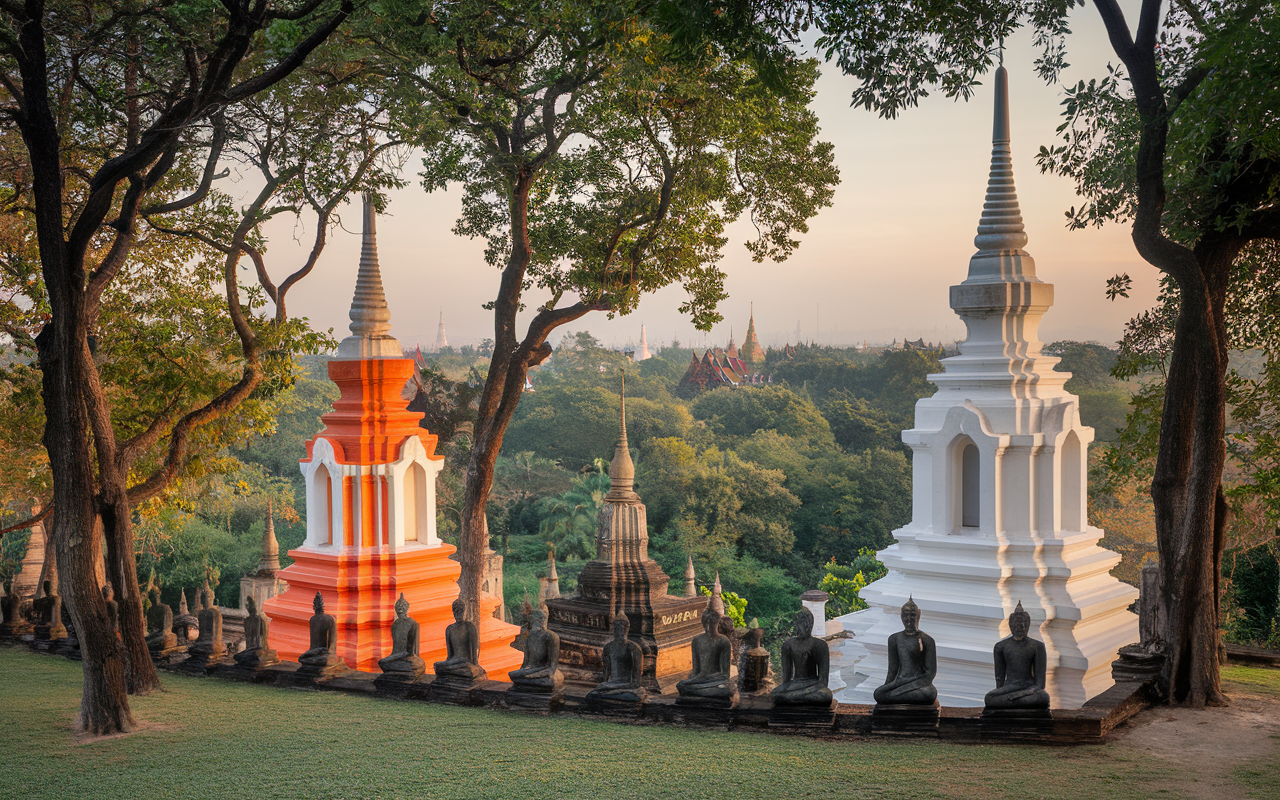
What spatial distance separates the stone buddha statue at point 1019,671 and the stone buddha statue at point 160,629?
336 inches

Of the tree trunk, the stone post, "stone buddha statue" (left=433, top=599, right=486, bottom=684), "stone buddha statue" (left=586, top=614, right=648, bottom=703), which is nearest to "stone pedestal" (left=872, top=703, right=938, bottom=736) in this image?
"stone buddha statue" (left=586, top=614, right=648, bottom=703)

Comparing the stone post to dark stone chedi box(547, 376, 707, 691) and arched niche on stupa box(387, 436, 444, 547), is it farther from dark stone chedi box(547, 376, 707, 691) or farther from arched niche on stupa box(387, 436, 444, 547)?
arched niche on stupa box(387, 436, 444, 547)

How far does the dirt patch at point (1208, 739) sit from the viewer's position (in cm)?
623

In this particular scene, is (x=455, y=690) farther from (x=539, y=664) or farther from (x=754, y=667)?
(x=754, y=667)

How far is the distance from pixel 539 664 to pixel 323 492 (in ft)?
18.8

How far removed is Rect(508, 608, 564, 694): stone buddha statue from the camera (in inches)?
342

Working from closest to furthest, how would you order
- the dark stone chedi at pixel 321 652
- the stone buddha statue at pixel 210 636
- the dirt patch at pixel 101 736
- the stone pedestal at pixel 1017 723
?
the stone pedestal at pixel 1017 723, the dirt patch at pixel 101 736, the dark stone chedi at pixel 321 652, the stone buddha statue at pixel 210 636

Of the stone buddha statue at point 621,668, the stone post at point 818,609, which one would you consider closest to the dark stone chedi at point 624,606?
the stone post at point 818,609

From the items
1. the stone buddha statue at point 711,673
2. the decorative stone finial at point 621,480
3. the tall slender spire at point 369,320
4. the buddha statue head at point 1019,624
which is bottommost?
the stone buddha statue at point 711,673

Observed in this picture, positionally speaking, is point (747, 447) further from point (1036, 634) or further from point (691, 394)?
point (1036, 634)

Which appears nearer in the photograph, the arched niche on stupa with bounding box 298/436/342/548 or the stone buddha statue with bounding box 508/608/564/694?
the stone buddha statue with bounding box 508/608/564/694

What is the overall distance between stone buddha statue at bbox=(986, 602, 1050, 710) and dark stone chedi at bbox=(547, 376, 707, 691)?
804 centimetres

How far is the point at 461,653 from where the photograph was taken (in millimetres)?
9297

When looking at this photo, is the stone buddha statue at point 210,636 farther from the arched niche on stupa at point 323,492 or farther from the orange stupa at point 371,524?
the arched niche on stupa at point 323,492
